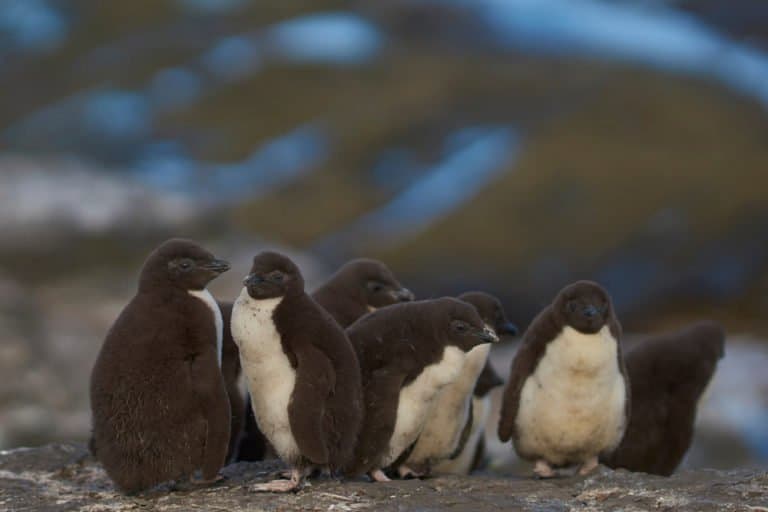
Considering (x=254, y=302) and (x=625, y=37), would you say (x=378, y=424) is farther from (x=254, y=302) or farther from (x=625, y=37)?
(x=625, y=37)

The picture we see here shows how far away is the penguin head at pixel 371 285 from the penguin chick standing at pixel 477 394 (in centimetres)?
41

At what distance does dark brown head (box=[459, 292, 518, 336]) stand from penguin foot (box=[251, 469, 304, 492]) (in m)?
1.93

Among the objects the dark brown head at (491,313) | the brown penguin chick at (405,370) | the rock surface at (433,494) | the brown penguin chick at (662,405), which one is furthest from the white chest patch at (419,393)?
the brown penguin chick at (662,405)

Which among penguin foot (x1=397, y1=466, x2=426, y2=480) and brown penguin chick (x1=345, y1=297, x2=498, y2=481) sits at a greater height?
brown penguin chick (x1=345, y1=297, x2=498, y2=481)

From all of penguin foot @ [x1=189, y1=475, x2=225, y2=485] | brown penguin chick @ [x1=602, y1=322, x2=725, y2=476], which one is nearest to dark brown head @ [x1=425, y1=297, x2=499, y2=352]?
penguin foot @ [x1=189, y1=475, x2=225, y2=485]

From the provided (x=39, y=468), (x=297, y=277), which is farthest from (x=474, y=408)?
(x=39, y=468)

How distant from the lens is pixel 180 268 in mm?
6203

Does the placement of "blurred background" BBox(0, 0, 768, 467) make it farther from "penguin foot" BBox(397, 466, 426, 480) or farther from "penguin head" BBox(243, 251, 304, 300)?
"penguin head" BBox(243, 251, 304, 300)

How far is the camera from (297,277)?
6.26 metres

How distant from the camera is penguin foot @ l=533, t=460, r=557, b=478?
7.29 m

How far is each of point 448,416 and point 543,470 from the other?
0.71 meters

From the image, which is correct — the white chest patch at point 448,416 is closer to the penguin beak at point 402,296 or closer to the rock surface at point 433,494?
the rock surface at point 433,494

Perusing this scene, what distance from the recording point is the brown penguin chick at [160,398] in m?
5.96

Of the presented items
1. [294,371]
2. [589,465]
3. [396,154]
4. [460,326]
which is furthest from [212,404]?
[396,154]
